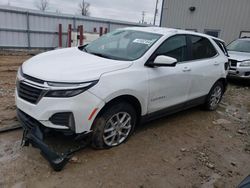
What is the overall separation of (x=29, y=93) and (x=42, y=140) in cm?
58

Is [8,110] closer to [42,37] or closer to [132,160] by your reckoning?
[132,160]

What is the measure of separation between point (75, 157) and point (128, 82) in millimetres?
1205

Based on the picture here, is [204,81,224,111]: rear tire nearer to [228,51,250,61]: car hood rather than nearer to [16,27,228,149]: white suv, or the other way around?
[16,27,228,149]: white suv

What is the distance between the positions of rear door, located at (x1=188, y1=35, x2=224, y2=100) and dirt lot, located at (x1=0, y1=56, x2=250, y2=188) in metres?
0.70

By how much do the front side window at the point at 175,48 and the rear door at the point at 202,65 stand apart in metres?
0.20

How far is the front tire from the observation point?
9.54ft

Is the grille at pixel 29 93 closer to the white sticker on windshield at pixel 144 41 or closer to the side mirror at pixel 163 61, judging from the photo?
the side mirror at pixel 163 61

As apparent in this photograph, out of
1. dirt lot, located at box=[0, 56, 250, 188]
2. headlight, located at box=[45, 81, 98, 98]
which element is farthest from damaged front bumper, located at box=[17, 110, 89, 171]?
headlight, located at box=[45, 81, 98, 98]

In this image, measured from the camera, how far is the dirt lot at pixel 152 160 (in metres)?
2.62

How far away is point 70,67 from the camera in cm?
282

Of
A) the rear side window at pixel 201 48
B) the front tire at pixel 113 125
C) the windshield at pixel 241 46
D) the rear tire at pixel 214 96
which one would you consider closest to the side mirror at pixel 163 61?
the front tire at pixel 113 125

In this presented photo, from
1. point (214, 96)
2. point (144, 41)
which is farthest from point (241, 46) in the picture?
point (144, 41)

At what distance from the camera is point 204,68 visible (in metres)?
4.36

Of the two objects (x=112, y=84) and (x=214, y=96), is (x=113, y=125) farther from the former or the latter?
(x=214, y=96)
